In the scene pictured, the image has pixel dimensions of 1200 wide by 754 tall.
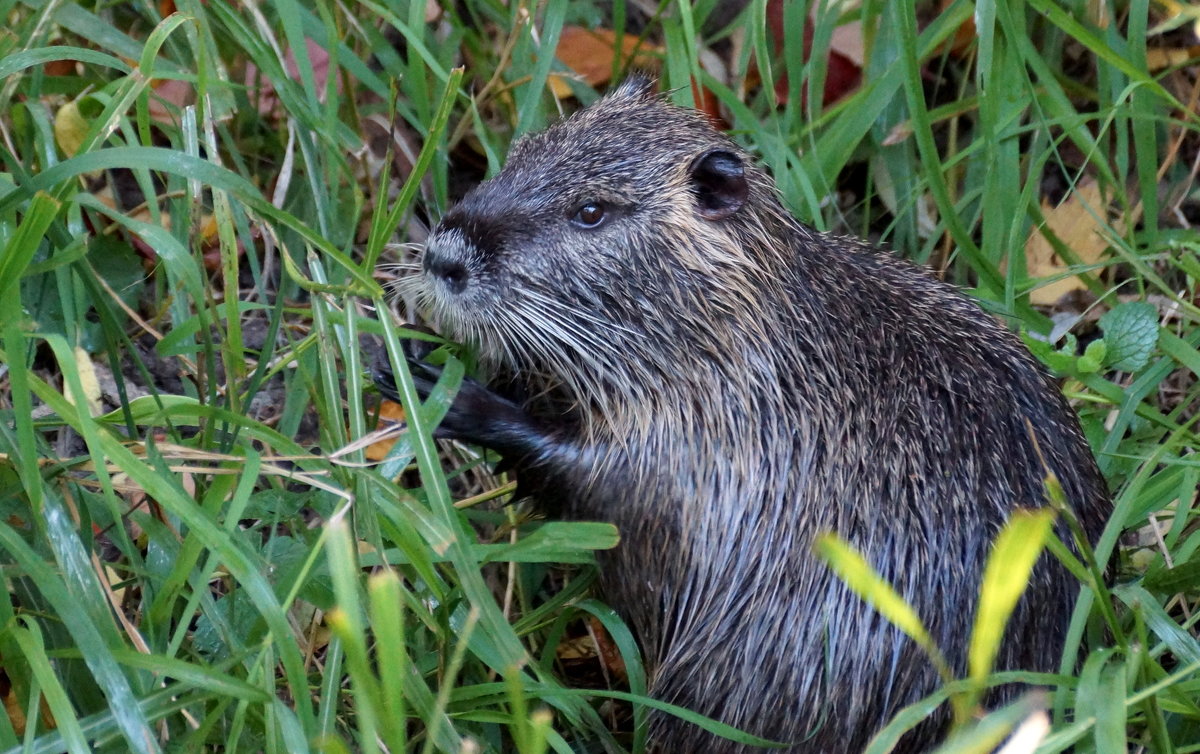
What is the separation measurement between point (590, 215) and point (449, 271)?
31 cm

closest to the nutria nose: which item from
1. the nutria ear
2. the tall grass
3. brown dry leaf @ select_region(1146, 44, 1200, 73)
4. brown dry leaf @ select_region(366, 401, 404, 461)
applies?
the tall grass

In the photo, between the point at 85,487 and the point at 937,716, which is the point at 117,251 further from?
the point at 937,716

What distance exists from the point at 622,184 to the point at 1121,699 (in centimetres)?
130

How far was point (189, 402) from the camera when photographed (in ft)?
7.87

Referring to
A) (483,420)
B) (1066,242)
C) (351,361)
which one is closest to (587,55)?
(1066,242)

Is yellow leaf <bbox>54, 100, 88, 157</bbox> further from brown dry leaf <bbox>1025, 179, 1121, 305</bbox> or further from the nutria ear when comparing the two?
brown dry leaf <bbox>1025, 179, 1121, 305</bbox>

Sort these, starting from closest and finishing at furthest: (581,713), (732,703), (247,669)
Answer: (247,669)
(732,703)
(581,713)

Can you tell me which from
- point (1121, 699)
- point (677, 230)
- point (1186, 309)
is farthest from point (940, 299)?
point (1121, 699)

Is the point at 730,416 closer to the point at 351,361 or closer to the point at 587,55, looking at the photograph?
the point at 351,361

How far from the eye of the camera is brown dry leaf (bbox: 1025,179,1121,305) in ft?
12.2

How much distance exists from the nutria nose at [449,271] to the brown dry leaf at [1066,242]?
190cm

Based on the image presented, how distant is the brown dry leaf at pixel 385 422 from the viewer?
10.6 feet

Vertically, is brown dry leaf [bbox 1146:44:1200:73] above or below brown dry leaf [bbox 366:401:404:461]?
above

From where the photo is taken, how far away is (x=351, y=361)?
2248 millimetres
